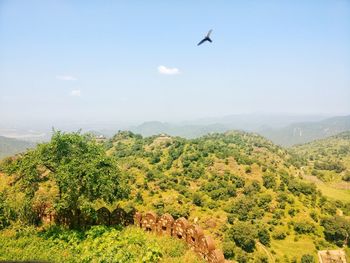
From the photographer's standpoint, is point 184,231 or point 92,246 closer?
point 92,246

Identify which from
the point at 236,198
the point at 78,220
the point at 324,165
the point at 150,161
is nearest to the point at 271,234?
the point at 236,198

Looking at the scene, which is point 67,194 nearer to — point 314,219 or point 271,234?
point 271,234

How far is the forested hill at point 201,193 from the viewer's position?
1984 cm

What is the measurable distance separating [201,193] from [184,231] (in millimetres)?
52035

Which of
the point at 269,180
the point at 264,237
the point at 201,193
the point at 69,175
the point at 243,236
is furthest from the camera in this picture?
the point at 269,180

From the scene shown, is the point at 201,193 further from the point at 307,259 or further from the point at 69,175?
the point at 69,175

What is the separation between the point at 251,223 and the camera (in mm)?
61688

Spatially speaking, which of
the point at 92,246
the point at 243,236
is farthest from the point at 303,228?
the point at 92,246

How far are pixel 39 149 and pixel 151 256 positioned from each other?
1181cm

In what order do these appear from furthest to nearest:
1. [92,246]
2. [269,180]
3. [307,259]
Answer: [269,180], [307,259], [92,246]

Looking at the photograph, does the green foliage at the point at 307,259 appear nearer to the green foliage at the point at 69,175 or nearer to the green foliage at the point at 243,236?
the green foliage at the point at 243,236

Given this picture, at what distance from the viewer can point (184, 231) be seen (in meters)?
17.2

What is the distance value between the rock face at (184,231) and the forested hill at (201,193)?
9.41 ft

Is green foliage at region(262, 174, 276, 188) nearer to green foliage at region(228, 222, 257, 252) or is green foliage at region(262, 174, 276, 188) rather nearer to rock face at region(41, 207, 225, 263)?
green foliage at region(228, 222, 257, 252)
